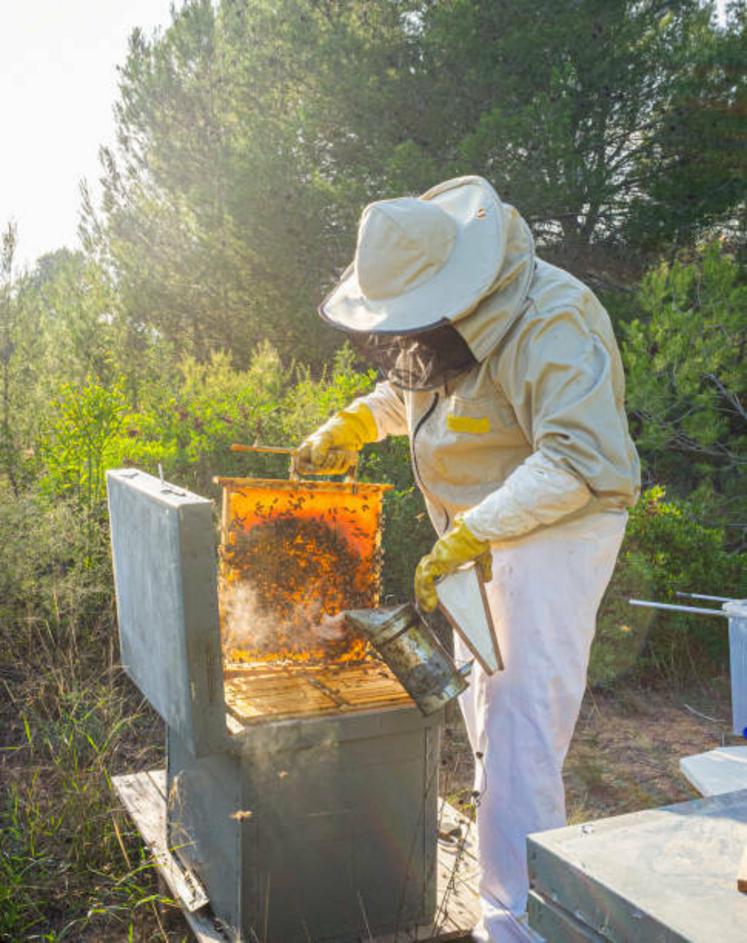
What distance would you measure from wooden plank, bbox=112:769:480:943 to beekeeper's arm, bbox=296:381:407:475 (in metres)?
1.21

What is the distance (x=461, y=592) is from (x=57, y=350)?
8994mm

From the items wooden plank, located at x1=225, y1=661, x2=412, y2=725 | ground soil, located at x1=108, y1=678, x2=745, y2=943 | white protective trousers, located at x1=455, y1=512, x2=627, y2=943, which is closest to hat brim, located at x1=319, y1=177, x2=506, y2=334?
white protective trousers, located at x1=455, y1=512, x2=627, y2=943

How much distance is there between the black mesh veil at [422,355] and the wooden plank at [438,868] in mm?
1344

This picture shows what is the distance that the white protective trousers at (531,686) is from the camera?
244cm

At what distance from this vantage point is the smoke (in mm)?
2707

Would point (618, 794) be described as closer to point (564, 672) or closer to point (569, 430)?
point (564, 672)

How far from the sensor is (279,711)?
230 cm

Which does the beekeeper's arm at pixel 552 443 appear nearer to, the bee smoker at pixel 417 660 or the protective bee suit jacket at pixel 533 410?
the protective bee suit jacket at pixel 533 410

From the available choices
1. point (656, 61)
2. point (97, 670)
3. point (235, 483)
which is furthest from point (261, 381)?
point (656, 61)

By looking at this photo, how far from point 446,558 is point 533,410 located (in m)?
0.46

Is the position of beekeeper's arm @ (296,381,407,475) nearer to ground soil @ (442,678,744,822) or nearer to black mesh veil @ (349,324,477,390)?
black mesh veil @ (349,324,477,390)

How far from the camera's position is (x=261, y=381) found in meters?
7.30

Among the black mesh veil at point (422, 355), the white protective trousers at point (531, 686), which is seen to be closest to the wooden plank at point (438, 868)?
the white protective trousers at point (531, 686)

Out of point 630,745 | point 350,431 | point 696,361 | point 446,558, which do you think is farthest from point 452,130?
point 446,558
